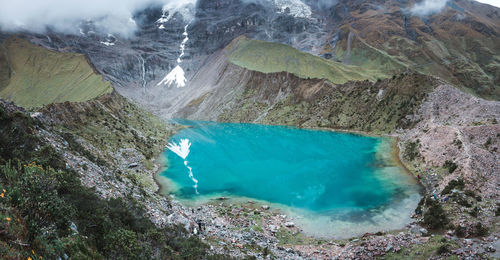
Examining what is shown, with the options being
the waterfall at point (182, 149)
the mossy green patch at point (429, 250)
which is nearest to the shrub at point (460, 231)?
the mossy green patch at point (429, 250)

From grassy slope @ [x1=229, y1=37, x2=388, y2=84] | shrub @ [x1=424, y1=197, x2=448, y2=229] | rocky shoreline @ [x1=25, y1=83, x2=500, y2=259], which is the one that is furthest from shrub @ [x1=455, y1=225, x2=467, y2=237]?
grassy slope @ [x1=229, y1=37, x2=388, y2=84]

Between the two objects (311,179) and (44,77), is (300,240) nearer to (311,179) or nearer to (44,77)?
(311,179)

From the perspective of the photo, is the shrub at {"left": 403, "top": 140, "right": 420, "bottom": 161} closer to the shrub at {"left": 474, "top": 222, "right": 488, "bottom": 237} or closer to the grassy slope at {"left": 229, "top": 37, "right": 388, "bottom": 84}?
the shrub at {"left": 474, "top": 222, "right": 488, "bottom": 237}

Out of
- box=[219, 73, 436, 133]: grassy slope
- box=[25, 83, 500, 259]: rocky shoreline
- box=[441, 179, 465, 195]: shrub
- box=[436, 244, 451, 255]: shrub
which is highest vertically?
box=[219, 73, 436, 133]: grassy slope

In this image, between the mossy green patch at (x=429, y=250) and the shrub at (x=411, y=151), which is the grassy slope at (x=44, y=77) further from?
the mossy green patch at (x=429, y=250)

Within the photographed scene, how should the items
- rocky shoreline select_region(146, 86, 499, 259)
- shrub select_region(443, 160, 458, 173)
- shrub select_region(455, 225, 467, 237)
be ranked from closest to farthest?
rocky shoreline select_region(146, 86, 499, 259) → shrub select_region(455, 225, 467, 237) → shrub select_region(443, 160, 458, 173)

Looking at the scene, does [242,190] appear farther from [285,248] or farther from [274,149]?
[274,149]

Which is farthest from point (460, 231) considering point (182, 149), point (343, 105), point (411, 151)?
point (343, 105)
